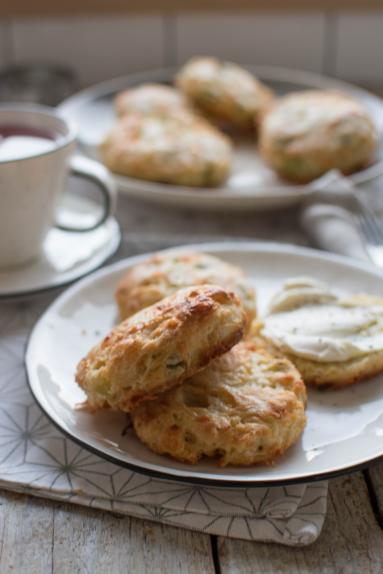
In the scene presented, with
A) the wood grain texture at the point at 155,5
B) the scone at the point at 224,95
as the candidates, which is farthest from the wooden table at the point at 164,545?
the wood grain texture at the point at 155,5

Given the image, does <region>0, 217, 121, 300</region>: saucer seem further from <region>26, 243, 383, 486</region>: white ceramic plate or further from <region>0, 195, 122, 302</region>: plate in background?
<region>26, 243, 383, 486</region>: white ceramic plate

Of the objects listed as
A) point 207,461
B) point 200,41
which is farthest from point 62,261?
point 200,41

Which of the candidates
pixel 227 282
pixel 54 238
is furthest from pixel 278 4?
pixel 227 282

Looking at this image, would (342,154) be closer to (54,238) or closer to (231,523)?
(54,238)

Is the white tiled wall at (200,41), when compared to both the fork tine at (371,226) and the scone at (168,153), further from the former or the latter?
the fork tine at (371,226)

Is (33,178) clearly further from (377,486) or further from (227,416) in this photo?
(377,486)

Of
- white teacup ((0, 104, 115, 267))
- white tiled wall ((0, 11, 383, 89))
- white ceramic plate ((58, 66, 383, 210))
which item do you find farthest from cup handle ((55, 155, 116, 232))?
white tiled wall ((0, 11, 383, 89))
